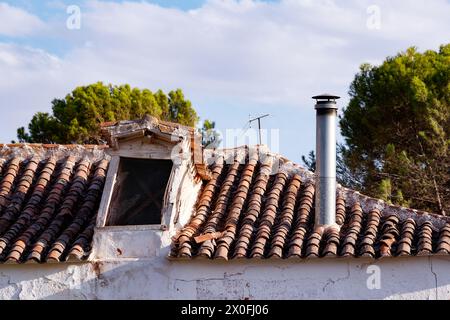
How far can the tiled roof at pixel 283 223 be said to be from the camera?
11875 mm

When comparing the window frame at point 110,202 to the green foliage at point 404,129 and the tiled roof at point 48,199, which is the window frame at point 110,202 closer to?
the tiled roof at point 48,199

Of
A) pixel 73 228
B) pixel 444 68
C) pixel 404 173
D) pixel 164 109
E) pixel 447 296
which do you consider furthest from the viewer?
pixel 164 109

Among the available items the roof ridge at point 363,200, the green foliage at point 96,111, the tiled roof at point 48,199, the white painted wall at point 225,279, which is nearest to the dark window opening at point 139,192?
the tiled roof at point 48,199

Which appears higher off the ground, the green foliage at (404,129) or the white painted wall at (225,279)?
the green foliage at (404,129)

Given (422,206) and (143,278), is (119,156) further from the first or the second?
(422,206)

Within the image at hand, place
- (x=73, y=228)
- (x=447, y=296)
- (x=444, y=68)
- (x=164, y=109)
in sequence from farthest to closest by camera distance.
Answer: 1. (x=164, y=109)
2. (x=444, y=68)
3. (x=73, y=228)
4. (x=447, y=296)

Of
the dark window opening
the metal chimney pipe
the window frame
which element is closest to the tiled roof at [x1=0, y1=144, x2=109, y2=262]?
the window frame

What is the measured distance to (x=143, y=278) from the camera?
40.1 ft

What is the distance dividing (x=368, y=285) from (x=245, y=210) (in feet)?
6.79

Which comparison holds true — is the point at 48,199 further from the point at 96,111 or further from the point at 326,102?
the point at 96,111

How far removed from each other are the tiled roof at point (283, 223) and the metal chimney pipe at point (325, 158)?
0.24m

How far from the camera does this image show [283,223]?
12.5 metres

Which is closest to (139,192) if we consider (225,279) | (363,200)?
(225,279)

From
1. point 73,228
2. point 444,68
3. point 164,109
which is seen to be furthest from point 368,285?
point 164,109
